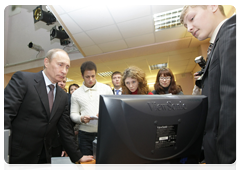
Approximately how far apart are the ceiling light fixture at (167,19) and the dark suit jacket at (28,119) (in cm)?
295

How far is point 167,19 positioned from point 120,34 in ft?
3.94

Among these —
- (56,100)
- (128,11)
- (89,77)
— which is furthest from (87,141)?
(128,11)

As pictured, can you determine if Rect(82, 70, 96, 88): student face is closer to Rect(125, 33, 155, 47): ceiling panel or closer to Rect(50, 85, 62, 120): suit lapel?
Rect(50, 85, 62, 120): suit lapel

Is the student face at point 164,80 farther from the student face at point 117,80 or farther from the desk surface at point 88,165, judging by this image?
the desk surface at point 88,165

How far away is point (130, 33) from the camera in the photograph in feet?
11.9

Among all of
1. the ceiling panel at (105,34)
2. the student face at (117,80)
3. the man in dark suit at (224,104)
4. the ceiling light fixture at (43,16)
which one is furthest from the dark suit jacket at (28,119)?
the ceiling light fixture at (43,16)

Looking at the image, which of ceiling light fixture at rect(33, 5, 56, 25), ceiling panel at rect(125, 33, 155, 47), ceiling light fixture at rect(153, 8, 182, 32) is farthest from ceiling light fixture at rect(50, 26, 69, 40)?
ceiling light fixture at rect(153, 8, 182, 32)

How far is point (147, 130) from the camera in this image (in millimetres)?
508

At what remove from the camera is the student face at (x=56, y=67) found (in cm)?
129

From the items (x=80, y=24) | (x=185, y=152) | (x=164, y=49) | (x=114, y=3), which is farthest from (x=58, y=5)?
(x=185, y=152)

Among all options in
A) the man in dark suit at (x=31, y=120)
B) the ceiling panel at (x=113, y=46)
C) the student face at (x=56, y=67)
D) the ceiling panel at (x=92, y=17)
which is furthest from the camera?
the ceiling panel at (x=113, y=46)

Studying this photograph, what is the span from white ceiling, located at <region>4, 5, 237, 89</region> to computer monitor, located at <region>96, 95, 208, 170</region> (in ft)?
9.37

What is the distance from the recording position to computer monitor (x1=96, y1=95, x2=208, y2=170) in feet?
1.60

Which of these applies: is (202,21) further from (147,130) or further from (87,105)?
(87,105)
